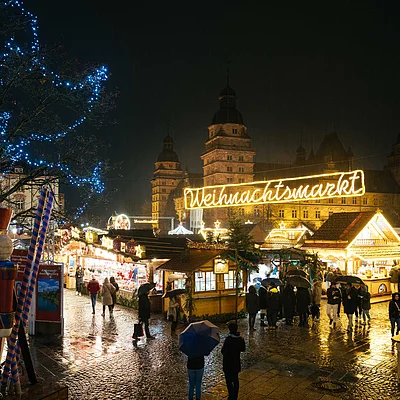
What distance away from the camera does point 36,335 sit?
42.2 feet

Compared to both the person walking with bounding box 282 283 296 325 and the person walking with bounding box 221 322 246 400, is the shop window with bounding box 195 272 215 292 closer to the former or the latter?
the person walking with bounding box 282 283 296 325

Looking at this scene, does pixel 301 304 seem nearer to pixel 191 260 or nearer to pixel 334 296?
pixel 334 296

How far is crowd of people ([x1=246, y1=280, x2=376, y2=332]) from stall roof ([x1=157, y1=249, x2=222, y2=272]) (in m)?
2.08

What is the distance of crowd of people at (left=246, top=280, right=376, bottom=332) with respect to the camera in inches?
537

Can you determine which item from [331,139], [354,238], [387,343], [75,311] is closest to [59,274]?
[75,311]

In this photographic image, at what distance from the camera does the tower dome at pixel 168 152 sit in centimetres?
10684

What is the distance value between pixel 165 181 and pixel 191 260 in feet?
293

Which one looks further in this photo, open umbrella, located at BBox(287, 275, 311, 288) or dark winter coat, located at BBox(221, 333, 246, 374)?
open umbrella, located at BBox(287, 275, 311, 288)

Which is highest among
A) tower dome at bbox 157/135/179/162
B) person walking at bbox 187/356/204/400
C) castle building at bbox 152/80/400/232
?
tower dome at bbox 157/135/179/162

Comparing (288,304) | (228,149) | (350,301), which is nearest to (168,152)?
(228,149)

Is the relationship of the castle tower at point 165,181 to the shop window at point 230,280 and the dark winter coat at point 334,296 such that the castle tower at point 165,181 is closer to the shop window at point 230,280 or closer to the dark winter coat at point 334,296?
the shop window at point 230,280

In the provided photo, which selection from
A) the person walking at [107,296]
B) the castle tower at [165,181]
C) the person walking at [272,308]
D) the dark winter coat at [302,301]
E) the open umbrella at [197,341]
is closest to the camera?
the open umbrella at [197,341]

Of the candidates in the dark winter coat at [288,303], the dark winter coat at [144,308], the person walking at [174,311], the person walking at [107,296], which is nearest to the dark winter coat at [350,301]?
the dark winter coat at [288,303]

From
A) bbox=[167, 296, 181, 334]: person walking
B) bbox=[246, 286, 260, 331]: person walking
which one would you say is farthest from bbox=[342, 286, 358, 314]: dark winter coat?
bbox=[167, 296, 181, 334]: person walking
